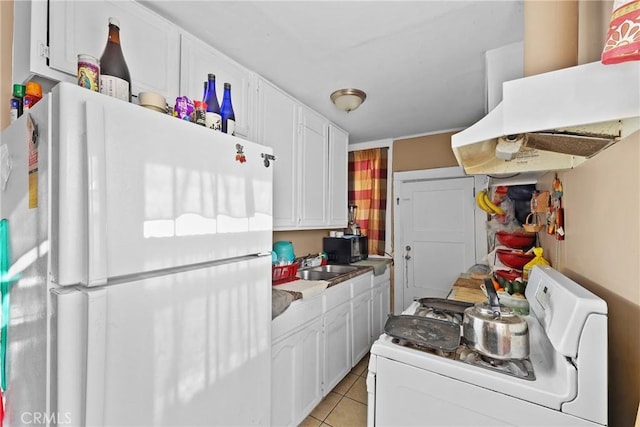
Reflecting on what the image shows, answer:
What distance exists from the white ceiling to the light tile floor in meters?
2.38

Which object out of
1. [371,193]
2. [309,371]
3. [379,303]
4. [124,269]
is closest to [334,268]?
[379,303]

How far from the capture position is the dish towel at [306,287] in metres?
1.74

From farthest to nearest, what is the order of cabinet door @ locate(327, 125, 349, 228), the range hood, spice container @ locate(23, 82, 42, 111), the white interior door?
the white interior door < cabinet door @ locate(327, 125, 349, 228) < spice container @ locate(23, 82, 42, 111) < the range hood

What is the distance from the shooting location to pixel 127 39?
3.99 feet

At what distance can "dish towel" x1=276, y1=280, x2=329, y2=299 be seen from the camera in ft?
5.72

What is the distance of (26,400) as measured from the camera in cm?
81

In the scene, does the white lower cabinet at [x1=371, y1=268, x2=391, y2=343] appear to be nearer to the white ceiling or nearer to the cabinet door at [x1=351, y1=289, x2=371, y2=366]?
the cabinet door at [x1=351, y1=289, x2=371, y2=366]

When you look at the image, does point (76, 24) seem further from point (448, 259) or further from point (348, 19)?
point (448, 259)

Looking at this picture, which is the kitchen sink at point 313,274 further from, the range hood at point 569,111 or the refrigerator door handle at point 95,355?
the refrigerator door handle at point 95,355

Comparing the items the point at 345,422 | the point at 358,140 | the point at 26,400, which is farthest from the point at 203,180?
the point at 358,140

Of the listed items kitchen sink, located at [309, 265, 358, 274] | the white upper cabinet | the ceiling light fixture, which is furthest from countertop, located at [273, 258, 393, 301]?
the ceiling light fixture

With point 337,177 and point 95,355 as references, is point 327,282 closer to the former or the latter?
point 337,177

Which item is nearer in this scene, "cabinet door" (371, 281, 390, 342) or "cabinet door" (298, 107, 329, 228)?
"cabinet door" (298, 107, 329, 228)

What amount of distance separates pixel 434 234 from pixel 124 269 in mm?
3064
